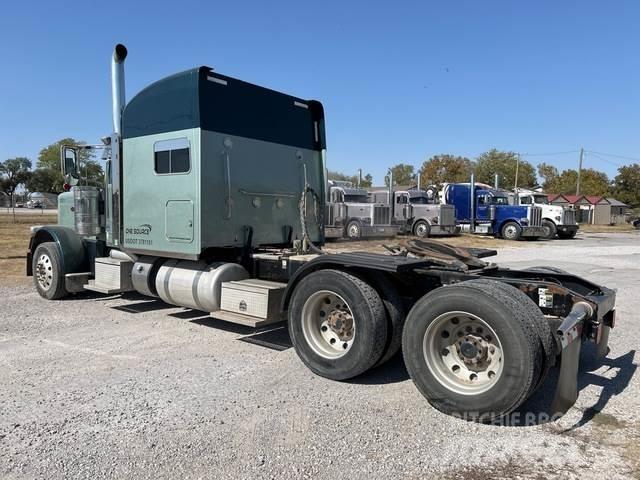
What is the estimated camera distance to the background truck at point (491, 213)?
29.0 m

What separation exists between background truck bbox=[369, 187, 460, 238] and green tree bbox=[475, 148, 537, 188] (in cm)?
6796

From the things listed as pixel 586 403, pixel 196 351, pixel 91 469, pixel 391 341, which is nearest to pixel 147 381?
pixel 196 351

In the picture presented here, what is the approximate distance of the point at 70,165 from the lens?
27.5ft

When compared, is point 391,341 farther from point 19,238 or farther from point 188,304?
point 19,238

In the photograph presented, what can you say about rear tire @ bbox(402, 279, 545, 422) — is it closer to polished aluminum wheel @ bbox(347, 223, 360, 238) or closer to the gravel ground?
the gravel ground

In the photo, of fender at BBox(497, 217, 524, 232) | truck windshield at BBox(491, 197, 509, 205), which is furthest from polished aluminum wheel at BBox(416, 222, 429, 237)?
truck windshield at BBox(491, 197, 509, 205)

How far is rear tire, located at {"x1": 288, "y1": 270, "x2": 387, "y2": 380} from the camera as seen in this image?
458cm

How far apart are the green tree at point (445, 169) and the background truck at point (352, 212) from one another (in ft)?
218

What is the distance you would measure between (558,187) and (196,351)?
104582mm

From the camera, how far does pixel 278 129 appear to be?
725cm

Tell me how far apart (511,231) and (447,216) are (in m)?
3.65

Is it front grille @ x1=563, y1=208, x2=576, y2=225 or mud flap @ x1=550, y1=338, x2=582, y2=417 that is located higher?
front grille @ x1=563, y1=208, x2=576, y2=225

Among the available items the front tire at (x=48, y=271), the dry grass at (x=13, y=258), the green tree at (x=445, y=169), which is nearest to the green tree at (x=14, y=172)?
the green tree at (x=445, y=169)

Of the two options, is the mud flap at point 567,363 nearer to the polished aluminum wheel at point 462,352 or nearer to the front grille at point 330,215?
the polished aluminum wheel at point 462,352
